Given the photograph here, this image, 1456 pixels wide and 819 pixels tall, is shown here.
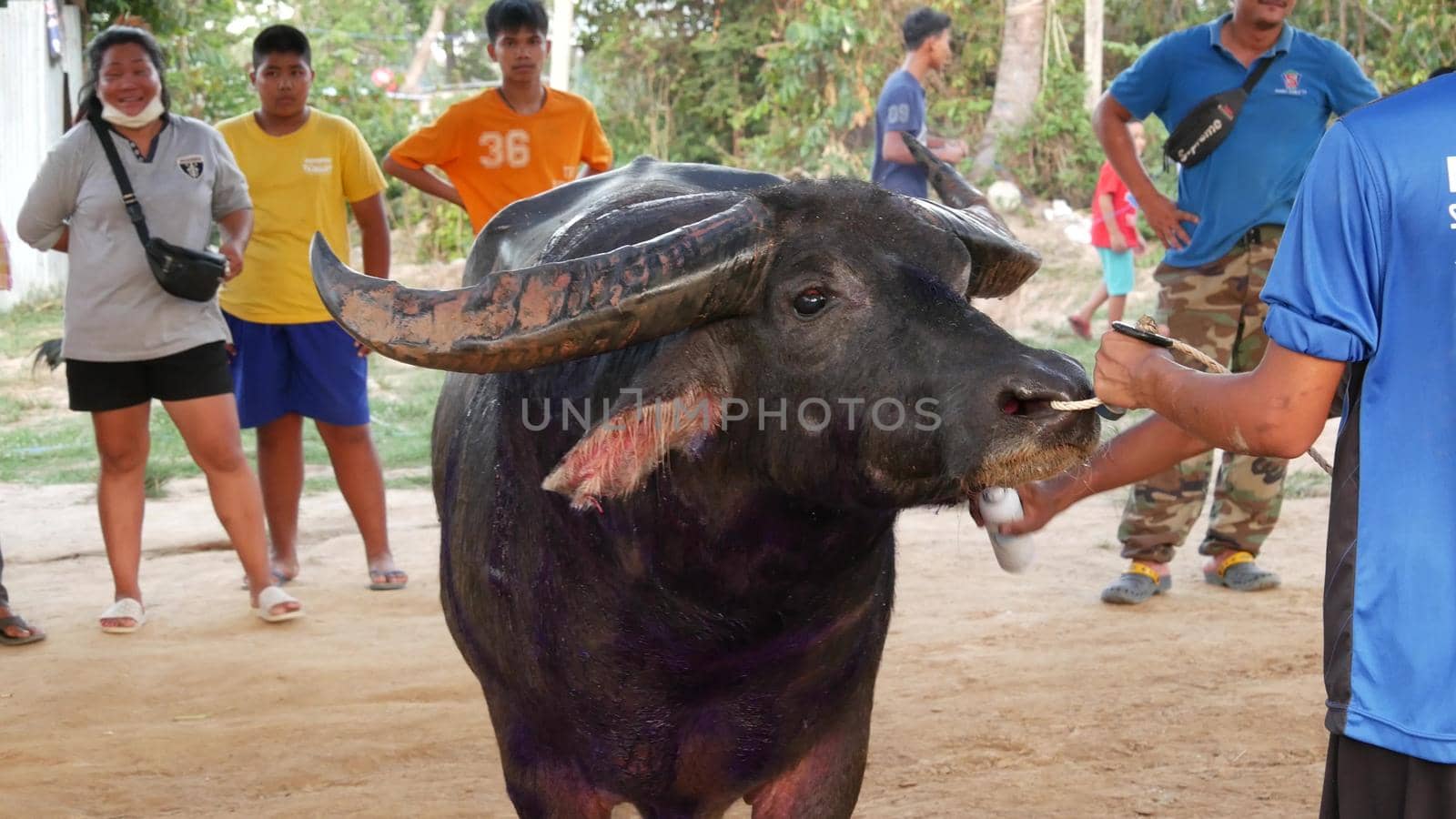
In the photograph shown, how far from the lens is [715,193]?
3053mm

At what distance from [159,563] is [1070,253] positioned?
10744mm

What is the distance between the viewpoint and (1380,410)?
6.85 ft

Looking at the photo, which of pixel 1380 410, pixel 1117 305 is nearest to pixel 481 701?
pixel 1380 410

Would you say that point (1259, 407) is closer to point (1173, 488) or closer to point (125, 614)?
point (1173, 488)

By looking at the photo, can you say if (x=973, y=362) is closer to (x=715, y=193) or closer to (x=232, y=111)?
(x=715, y=193)

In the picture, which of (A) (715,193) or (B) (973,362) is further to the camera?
(A) (715,193)

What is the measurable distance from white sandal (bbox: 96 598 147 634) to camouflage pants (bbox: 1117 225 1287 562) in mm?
3812

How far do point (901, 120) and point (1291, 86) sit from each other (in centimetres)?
259

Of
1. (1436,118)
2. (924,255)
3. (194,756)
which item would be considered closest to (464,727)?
(194,756)

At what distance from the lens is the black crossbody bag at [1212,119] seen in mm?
5469

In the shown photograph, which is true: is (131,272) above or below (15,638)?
above

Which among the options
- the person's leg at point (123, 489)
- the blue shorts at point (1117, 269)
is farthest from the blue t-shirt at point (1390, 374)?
the blue shorts at point (1117, 269)

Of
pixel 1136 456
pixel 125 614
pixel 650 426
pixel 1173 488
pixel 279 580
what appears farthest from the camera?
pixel 279 580

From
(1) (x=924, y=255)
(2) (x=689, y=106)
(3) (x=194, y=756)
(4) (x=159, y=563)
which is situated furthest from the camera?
(2) (x=689, y=106)
